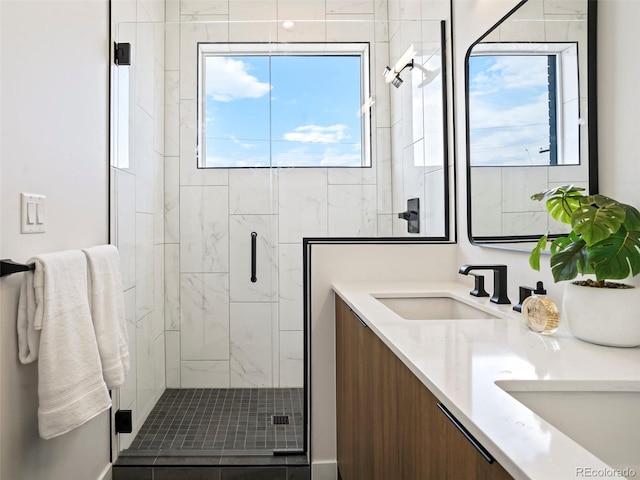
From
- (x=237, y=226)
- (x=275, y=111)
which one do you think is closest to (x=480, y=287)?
(x=237, y=226)

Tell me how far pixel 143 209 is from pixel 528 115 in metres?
1.74

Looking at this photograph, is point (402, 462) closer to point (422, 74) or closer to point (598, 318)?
point (598, 318)

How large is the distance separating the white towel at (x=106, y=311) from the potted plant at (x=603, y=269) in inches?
54.9

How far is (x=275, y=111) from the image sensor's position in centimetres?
224

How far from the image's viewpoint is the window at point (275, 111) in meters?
2.22

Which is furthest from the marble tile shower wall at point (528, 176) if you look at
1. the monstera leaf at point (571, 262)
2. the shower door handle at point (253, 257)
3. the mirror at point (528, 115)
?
the shower door handle at point (253, 257)

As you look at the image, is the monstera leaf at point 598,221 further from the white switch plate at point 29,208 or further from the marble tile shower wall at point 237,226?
the white switch plate at point 29,208

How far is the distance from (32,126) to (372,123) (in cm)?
147

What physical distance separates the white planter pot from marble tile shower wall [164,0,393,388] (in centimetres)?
125

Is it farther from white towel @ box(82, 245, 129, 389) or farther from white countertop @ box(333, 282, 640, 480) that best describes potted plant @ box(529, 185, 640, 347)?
white towel @ box(82, 245, 129, 389)

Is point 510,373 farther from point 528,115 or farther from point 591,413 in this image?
point 528,115

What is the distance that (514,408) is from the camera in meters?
0.62

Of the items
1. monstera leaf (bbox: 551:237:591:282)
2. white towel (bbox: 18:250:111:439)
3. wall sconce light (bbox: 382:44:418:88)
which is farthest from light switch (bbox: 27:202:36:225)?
wall sconce light (bbox: 382:44:418:88)

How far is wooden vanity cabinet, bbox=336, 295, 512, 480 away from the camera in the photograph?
70 cm
